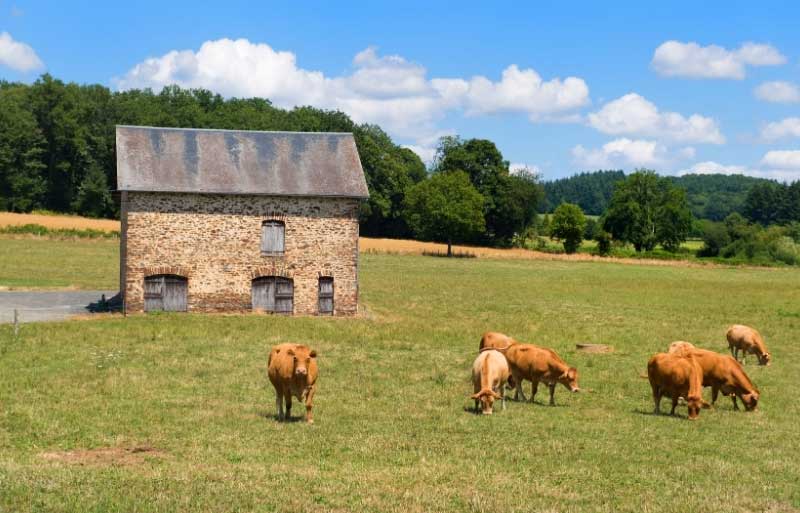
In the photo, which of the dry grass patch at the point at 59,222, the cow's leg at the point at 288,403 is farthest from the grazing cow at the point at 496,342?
the dry grass patch at the point at 59,222

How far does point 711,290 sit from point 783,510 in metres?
50.4

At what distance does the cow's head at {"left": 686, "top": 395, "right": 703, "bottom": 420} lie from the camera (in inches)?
722

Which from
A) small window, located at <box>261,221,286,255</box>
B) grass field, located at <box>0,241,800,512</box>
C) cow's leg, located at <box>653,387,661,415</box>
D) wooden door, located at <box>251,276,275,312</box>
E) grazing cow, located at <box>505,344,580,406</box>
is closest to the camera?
grass field, located at <box>0,241,800,512</box>

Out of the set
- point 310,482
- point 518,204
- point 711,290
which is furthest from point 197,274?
point 518,204

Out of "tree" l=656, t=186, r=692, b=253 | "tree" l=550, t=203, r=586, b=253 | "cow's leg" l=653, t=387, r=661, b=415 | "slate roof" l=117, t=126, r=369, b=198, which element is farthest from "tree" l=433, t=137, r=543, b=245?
"cow's leg" l=653, t=387, r=661, b=415

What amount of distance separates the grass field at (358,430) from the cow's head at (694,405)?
396 mm

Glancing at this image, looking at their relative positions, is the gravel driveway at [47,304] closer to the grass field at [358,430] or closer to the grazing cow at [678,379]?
the grass field at [358,430]

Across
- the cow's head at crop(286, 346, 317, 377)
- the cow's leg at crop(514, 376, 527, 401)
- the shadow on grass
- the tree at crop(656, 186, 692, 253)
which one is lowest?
the shadow on grass

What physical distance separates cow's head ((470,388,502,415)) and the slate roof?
2265 cm

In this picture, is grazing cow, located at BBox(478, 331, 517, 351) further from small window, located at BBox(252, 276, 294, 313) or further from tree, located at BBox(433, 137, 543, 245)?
tree, located at BBox(433, 137, 543, 245)

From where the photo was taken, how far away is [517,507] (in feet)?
37.7

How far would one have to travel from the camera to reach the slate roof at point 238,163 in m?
39.3

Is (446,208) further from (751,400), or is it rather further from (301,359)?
(301,359)

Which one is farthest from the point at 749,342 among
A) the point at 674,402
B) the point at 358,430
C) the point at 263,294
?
the point at 263,294
